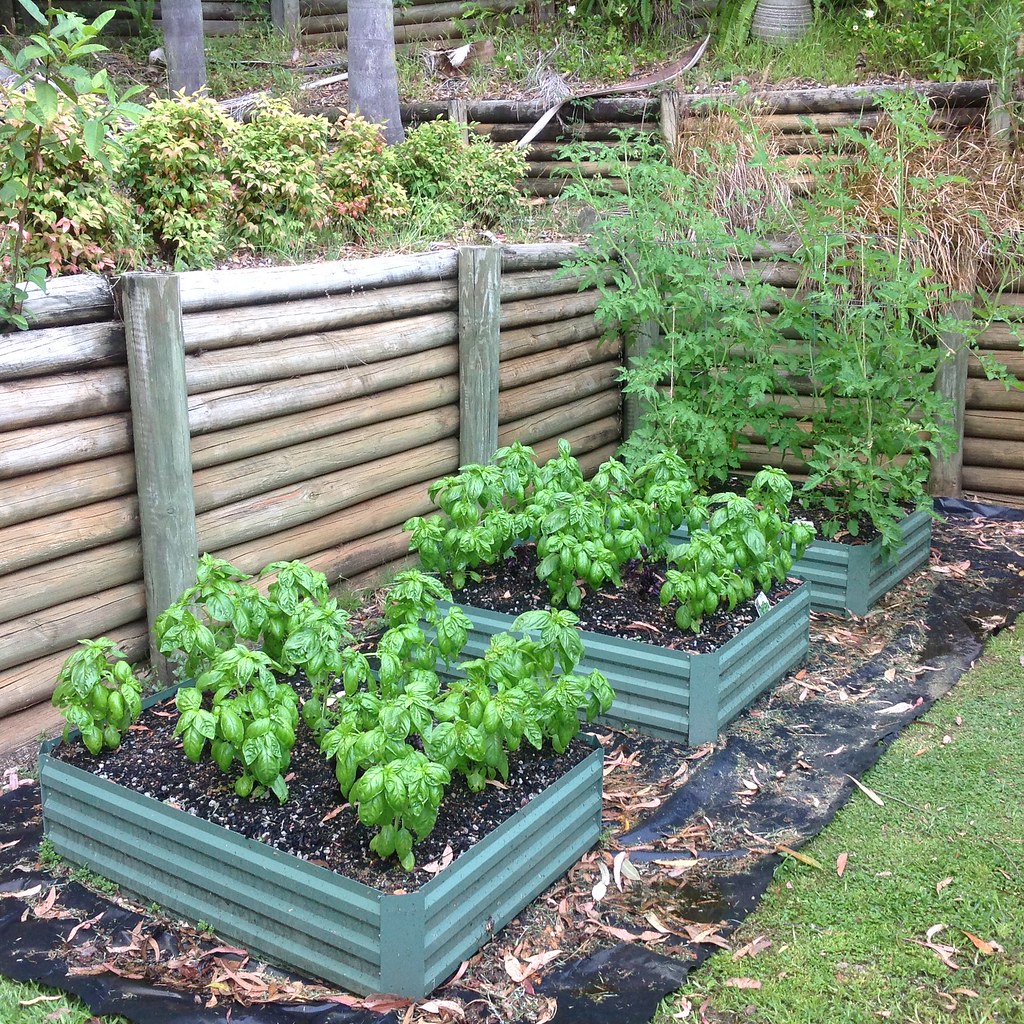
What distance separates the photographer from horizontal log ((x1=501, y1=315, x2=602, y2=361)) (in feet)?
19.4

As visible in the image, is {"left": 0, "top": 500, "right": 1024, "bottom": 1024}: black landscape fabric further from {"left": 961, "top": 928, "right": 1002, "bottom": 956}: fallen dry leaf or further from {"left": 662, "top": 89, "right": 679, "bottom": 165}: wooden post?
{"left": 662, "top": 89, "right": 679, "bottom": 165}: wooden post

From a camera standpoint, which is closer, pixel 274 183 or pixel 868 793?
pixel 868 793

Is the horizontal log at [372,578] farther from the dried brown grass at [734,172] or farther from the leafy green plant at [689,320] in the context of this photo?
the dried brown grass at [734,172]

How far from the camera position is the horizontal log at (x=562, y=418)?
6.05 m

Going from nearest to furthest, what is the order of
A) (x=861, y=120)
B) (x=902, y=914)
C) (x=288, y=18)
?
(x=902, y=914) → (x=861, y=120) → (x=288, y=18)

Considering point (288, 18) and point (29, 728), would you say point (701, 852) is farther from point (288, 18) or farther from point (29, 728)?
point (288, 18)

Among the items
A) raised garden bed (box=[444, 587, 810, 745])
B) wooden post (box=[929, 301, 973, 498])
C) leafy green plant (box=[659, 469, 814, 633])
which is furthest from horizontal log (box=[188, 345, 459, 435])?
wooden post (box=[929, 301, 973, 498])

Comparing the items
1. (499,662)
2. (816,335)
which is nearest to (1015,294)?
(816,335)

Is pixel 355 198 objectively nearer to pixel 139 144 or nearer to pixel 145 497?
pixel 139 144

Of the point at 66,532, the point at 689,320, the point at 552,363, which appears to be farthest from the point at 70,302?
the point at 689,320

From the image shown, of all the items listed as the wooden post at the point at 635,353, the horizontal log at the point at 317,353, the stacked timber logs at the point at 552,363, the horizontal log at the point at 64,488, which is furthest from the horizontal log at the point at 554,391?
the horizontal log at the point at 64,488

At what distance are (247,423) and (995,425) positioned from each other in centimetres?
440

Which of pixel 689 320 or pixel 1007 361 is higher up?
pixel 689 320

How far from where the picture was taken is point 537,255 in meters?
5.96
